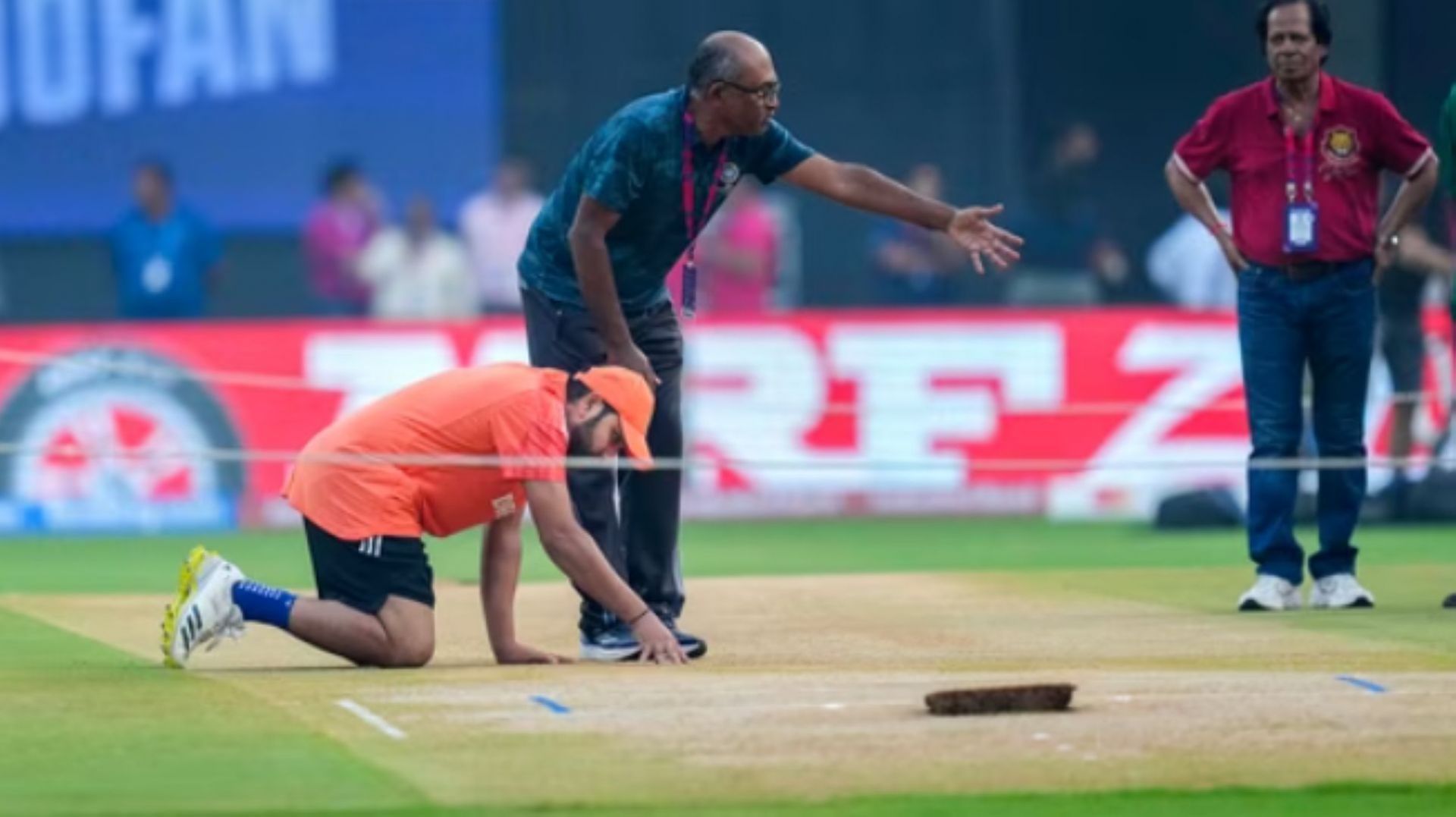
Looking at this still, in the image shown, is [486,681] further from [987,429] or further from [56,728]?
[987,429]

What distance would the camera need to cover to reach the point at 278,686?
368 inches

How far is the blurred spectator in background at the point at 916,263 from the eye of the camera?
21297 mm

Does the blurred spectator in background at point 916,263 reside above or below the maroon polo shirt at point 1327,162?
below

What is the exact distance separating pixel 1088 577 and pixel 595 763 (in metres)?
7.03

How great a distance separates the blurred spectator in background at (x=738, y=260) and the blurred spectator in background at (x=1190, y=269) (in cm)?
262

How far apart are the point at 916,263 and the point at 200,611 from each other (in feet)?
39.3

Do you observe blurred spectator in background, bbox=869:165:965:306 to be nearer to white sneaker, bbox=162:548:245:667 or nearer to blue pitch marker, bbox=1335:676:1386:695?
white sneaker, bbox=162:548:245:667

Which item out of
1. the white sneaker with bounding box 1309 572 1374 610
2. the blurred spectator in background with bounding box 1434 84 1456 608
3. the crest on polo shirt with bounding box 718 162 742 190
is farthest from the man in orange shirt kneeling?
the blurred spectator in background with bounding box 1434 84 1456 608

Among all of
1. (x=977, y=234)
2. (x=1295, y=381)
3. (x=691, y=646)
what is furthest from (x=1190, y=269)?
(x=691, y=646)

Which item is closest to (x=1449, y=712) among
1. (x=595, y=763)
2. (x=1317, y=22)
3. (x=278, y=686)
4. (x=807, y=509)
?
(x=595, y=763)

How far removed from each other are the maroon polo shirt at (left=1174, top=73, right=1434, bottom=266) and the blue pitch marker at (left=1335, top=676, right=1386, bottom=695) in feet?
10.5

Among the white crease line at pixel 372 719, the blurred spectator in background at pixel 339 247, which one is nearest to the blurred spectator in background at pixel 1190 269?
the blurred spectator in background at pixel 339 247

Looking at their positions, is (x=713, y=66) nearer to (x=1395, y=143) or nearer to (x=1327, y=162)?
(x=1327, y=162)

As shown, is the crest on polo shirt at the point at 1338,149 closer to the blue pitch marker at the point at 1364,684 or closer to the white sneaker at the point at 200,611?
the blue pitch marker at the point at 1364,684
